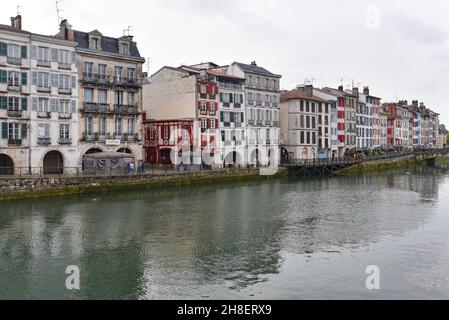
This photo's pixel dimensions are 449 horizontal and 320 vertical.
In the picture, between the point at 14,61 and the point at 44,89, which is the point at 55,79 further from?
the point at 14,61

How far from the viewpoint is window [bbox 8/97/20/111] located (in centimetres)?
4806

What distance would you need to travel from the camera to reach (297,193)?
50.6 meters

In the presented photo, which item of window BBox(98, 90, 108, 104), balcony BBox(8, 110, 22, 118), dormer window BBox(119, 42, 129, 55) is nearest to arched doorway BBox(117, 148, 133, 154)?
window BBox(98, 90, 108, 104)

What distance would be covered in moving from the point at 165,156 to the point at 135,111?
8.65 m

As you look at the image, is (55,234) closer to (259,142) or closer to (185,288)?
(185,288)

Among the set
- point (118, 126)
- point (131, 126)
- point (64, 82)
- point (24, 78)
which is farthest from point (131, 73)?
point (24, 78)

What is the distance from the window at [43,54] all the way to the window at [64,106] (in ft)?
14.8

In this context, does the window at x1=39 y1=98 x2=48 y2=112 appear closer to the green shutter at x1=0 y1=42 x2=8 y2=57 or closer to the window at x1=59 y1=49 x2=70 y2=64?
the window at x1=59 y1=49 x2=70 y2=64

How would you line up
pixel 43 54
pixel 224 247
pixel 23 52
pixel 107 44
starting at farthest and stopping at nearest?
pixel 107 44
pixel 43 54
pixel 23 52
pixel 224 247

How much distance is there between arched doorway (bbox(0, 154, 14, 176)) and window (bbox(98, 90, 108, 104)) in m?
11.8

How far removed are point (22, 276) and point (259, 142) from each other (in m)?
55.8

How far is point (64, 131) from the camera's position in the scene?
52.5 meters

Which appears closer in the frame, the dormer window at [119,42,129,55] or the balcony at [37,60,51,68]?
the balcony at [37,60,51,68]

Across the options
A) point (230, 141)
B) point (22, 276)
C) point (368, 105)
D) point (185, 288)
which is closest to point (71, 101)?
point (230, 141)
